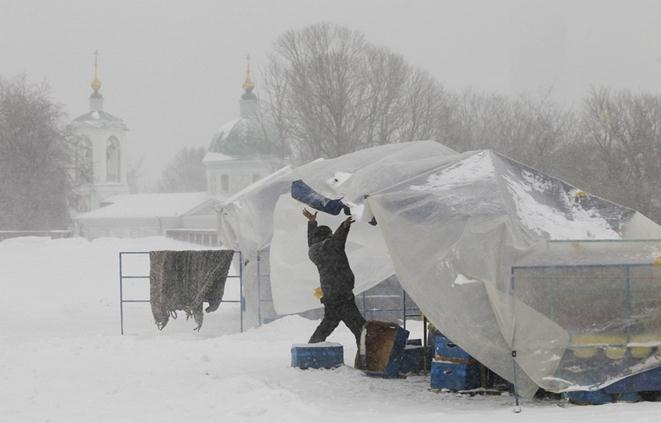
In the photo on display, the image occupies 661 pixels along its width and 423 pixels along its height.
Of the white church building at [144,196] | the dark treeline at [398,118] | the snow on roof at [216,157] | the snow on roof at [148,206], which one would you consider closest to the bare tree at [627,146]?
the dark treeline at [398,118]

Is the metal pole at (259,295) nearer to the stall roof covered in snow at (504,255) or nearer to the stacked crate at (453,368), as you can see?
the stall roof covered in snow at (504,255)

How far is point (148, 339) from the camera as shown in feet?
58.7

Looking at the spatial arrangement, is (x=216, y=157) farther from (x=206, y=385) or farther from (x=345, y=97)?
(x=206, y=385)

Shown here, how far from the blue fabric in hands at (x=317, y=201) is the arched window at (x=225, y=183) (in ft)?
252

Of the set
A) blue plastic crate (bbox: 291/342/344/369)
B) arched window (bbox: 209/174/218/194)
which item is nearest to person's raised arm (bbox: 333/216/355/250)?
blue plastic crate (bbox: 291/342/344/369)

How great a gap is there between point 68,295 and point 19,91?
4499 cm

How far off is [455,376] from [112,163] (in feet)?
310

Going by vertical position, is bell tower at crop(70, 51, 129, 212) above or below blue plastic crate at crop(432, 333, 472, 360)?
above

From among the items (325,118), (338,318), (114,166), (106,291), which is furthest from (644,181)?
(114,166)

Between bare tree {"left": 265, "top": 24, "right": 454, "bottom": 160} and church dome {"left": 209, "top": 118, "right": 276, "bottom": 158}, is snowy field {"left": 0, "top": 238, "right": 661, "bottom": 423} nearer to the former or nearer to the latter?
bare tree {"left": 265, "top": 24, "right": 454, "bottom": 160}

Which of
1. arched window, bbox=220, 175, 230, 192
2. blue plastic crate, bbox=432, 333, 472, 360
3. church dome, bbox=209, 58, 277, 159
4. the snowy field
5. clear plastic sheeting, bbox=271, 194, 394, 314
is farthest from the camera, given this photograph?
arched window, bbox=220, 175, 230, 192

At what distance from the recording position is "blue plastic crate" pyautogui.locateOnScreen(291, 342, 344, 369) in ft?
43.5

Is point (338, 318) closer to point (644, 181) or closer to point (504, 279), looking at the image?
point (504, 279)

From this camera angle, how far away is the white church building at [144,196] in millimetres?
88500
